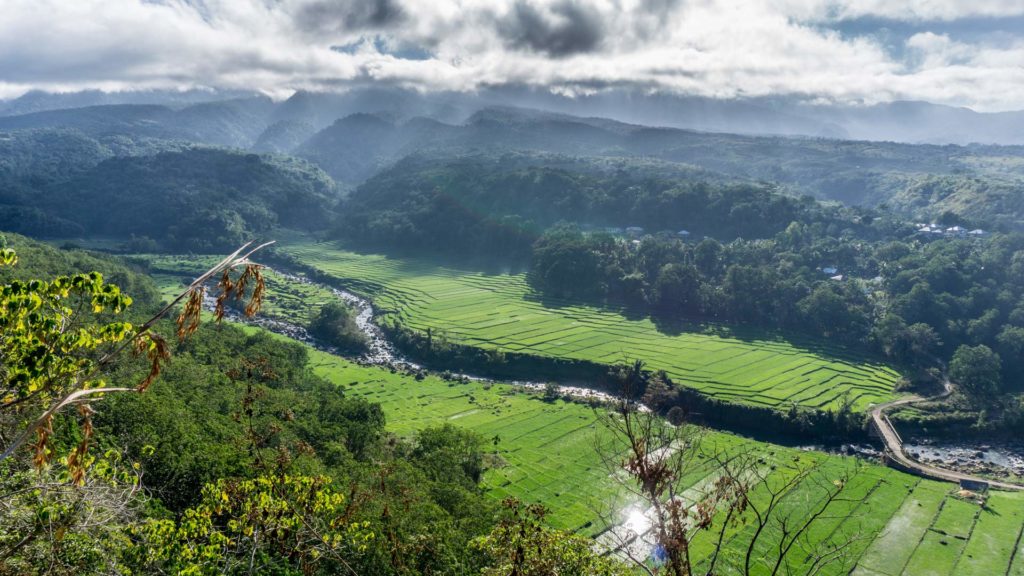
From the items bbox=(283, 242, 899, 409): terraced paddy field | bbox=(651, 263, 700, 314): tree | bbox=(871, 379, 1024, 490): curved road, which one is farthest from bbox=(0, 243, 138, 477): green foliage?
bbox=(651, 263, 700, 314): tree

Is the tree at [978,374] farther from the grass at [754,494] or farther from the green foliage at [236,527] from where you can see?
the green foliage at [236,527]

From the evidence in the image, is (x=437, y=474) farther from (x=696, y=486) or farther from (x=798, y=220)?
(x=798, y=220)

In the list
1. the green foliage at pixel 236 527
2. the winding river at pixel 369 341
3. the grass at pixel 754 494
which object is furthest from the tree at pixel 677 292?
the green foliage at pixel 236 527

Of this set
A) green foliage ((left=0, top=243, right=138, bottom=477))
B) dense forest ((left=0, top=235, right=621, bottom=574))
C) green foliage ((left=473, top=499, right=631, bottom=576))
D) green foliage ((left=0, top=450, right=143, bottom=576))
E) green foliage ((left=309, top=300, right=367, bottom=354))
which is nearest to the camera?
green foliage ((left=0, top=243, right=138, bottom=477))

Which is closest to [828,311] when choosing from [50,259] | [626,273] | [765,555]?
[626,273]

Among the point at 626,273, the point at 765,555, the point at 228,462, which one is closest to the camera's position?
the point at 228,462

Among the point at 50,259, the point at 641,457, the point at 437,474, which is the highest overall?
the point at 641,457

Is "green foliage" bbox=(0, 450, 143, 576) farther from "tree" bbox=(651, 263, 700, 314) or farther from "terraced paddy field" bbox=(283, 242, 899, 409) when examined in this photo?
"tree" bbox=(651, 263, 700, 314)
